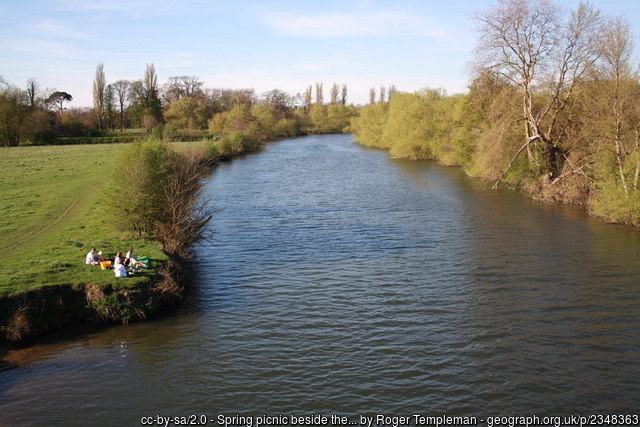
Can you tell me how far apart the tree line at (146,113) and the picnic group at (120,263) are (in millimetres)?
37004

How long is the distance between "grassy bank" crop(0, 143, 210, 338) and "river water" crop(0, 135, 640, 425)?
33.7 inches

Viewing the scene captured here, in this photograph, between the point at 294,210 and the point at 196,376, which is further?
the point at 294,210

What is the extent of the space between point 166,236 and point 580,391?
1594cm

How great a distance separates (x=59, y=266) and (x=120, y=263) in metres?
2.29

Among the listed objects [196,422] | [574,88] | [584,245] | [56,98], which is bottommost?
[196,422]

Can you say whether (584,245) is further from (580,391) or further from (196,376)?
(196,376)

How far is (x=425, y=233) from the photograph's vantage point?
26891 millimetres

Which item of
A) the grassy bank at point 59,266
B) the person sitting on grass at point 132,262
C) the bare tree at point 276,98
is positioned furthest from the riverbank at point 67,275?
the bare tree at point 276,98

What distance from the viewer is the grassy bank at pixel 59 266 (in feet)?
49.8

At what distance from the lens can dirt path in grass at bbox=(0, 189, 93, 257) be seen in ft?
65.7

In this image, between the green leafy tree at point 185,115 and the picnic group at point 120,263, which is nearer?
the picnic group at point 120,263

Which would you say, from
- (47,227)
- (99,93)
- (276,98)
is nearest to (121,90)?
(99,93)

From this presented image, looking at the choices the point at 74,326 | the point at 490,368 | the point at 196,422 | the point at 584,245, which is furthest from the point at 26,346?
the point at 584,245

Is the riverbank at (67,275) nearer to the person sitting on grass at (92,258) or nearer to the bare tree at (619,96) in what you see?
the person sitting on grass at (92,258)
